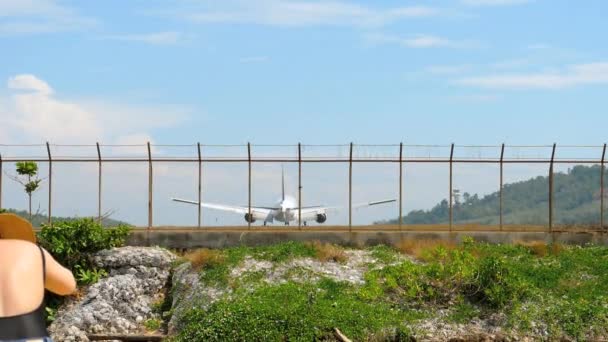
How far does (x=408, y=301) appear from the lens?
24.8 metres

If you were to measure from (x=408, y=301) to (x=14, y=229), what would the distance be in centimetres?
1958

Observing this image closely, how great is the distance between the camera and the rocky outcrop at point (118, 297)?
25.2 metres

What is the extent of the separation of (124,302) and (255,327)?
19.1 ft

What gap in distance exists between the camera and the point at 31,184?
1299 inches

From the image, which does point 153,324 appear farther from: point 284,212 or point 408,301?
point 284,212

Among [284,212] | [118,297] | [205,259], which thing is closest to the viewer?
[118,297]

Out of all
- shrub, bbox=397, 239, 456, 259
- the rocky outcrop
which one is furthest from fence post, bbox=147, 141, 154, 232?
shrub, bbox=397, 239, 456, 259

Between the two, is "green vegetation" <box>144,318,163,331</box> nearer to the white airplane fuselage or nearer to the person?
the person

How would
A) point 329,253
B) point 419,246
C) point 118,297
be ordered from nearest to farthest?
point 118,297 < point 329,253 < point 419,246

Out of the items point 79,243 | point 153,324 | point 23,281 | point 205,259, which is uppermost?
point 23,281

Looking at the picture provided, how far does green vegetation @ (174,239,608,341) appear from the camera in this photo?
22406 millimetres

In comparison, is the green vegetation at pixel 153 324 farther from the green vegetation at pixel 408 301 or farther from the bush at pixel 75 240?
the bush at pixel 75 240

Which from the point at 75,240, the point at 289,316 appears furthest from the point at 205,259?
the point at 289,316

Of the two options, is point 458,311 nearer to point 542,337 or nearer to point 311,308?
point 542,337
